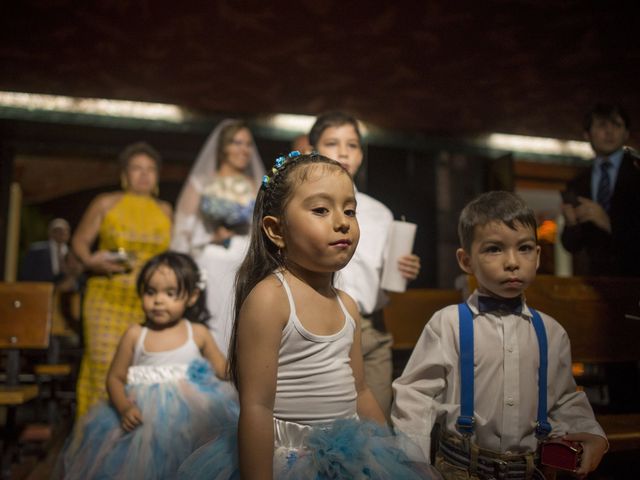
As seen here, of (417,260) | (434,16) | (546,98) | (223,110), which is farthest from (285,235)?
(223,110)

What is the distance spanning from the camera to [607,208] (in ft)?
8.21

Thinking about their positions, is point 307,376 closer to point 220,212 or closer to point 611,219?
point 611,219

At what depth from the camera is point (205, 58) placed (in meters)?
6.27

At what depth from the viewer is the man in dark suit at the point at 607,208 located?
2.44 m

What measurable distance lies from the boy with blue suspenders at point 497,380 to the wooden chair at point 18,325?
8.32 ft

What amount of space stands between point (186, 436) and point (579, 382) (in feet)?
5.31

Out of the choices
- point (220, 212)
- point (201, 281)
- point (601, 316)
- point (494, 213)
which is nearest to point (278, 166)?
point (494, 213)

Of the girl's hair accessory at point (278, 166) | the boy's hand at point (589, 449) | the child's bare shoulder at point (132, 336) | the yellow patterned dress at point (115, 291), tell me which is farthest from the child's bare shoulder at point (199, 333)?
the boy's hand at point (589, 449)

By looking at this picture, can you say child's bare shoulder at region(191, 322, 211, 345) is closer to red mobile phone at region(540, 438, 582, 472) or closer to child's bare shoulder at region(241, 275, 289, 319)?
child's bare shoulder at region(241, 275, 289, 319)

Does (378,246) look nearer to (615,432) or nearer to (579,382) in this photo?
(579,382)

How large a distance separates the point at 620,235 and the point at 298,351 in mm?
1488

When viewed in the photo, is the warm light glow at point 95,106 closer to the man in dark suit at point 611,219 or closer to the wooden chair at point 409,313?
the wooden chair at point 409,313

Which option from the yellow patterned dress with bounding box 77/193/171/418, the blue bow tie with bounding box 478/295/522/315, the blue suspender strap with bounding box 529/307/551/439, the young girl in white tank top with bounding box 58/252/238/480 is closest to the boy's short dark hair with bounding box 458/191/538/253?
the blue bow tie with bounding box 478/295/522/315

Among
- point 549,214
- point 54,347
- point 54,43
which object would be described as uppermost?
point 54,43
